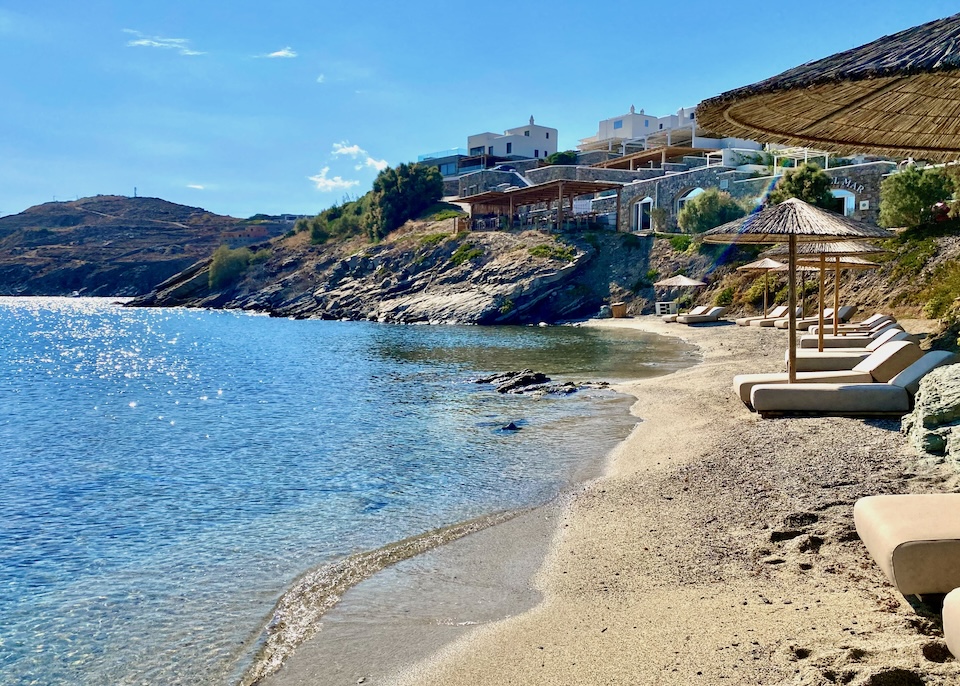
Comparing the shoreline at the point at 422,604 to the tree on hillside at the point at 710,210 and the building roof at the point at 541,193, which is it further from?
the building roof at the point at 541,193

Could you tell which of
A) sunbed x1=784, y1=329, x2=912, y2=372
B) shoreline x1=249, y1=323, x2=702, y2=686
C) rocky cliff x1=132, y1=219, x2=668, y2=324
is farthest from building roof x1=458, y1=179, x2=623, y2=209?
shoreline x1=249, y1=323, x2=702, y2=686

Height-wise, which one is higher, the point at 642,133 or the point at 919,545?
the point at 642,133

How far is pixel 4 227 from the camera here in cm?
15288

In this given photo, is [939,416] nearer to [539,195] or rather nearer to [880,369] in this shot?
[880,369]

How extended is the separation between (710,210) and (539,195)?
14.6 m

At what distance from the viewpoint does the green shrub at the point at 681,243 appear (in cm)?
4672

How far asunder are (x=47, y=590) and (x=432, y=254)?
54394mm

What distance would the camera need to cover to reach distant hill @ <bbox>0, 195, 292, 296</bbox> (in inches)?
4936

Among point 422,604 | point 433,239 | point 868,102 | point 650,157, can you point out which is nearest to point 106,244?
point 433,239

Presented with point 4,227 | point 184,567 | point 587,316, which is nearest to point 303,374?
point 184,567

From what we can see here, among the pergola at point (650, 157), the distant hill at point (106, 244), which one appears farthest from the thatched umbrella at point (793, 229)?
the distant hill at point (106, 244)

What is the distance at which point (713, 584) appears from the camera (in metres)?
5.73

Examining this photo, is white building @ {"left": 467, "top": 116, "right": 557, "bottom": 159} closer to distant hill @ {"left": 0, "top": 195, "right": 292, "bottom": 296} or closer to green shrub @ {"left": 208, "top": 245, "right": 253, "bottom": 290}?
green shrub @ {"left": 208, "top": 245, "right": 253, "bottom": 290}

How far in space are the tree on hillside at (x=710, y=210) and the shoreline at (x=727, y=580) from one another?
126 feet
